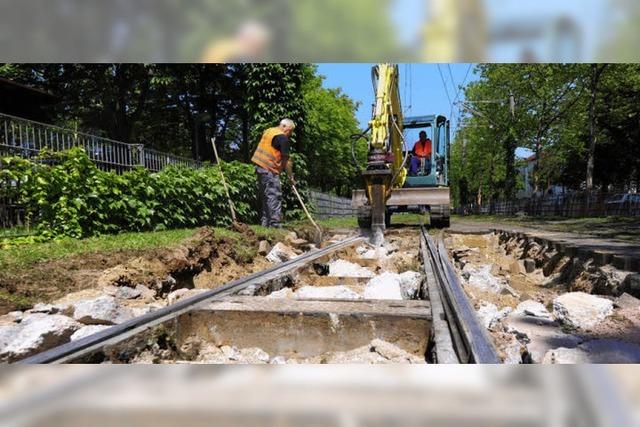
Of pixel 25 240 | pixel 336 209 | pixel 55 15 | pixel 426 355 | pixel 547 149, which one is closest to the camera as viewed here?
pixel 426 355

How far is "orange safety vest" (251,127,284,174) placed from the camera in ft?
25.5

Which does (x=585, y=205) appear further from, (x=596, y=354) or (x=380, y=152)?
(x=596, y=354)

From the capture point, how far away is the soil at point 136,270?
3232 millimetres

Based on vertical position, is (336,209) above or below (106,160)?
below

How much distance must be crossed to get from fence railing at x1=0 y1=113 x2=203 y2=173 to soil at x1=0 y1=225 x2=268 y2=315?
240cm

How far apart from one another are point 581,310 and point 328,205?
14397 mm

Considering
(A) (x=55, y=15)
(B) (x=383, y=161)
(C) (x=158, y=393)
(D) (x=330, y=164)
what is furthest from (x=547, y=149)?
(C) (x=158, y=393)

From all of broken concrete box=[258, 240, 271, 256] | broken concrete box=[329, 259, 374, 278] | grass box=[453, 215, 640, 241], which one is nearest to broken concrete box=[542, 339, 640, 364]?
broken concrete box=[329, 259, 374, 278]

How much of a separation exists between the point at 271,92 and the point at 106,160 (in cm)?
528

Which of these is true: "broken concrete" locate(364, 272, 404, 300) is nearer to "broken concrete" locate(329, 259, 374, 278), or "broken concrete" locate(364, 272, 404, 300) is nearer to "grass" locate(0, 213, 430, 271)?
"broken concrete" locate(329, 259, 374, 278)

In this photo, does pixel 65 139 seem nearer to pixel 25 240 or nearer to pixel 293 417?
pixel 25 240

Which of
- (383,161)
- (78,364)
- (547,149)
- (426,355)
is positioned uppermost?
(547,149)

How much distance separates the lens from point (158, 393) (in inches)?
56.7

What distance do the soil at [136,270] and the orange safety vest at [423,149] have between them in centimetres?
622
